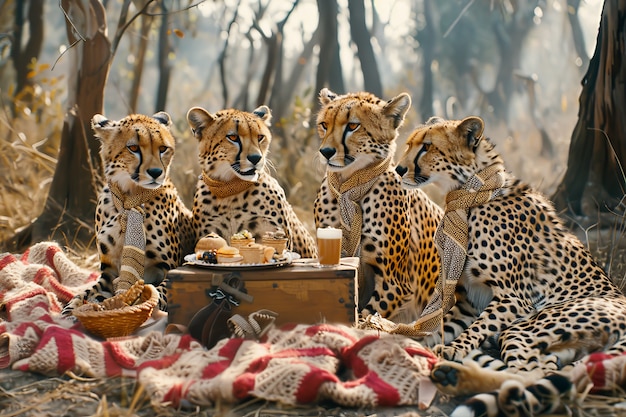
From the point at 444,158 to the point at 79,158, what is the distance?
371 centimetres

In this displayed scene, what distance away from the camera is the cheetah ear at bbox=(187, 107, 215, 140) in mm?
4387

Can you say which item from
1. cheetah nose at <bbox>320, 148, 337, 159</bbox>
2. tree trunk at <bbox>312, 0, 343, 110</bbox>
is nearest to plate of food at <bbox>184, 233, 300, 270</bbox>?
cheetah nose at <bbox>320, 148, 337, 159</bbox>

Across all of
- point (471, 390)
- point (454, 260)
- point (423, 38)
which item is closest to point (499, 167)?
point (454, 260)

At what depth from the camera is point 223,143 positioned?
433cm

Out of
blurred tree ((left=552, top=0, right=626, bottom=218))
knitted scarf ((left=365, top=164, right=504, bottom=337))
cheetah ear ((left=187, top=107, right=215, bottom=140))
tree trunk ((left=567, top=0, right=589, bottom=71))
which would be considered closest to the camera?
knitted scarf ((left=365, top=164, right=504, bottom=337))

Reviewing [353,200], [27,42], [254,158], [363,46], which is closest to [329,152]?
[353,200]

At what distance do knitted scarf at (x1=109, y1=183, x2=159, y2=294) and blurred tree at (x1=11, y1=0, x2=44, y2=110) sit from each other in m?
8.98

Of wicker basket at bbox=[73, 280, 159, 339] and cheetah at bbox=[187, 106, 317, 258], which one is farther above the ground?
cheetah at bbox=[187, 106, 317, 258]

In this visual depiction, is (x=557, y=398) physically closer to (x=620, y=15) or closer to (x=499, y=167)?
(x=499, y=167)

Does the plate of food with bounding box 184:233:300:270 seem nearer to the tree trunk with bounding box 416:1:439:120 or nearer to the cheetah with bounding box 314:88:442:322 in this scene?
the cheetah with bounding box 314:88:442:322

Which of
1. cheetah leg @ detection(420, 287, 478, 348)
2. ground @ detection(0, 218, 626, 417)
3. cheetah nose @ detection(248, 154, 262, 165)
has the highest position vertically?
cheetah nose @ detection(248, 154, 262, 165)

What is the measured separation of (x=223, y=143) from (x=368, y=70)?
306 inches

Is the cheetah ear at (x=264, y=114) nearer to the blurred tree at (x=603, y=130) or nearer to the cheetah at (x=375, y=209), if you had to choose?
the cheetah at (x=375, y=209)

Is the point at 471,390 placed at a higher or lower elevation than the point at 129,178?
lower
